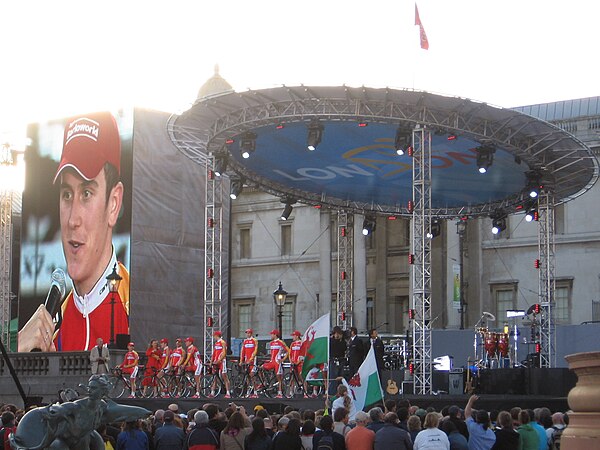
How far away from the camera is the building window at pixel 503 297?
60.1 m

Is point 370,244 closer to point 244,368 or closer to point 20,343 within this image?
point 20,343

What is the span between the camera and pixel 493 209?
39188mm

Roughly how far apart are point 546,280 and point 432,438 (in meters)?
23.1

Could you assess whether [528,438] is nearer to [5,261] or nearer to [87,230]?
[5,261]

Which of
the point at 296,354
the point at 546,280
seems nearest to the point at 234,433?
the point at 296,354

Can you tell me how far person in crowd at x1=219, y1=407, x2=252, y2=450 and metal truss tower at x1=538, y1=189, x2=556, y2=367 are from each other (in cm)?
2205

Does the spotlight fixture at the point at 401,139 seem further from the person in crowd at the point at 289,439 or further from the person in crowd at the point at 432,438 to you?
the person in crowd at the point at 432,438

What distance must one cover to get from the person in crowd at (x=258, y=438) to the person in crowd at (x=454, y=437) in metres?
2.11

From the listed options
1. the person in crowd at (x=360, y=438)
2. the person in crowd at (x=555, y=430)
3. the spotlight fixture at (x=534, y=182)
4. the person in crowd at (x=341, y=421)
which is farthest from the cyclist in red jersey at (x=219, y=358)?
the person in crowd at (x=360, y=438)

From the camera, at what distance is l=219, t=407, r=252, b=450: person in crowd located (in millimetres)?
13328

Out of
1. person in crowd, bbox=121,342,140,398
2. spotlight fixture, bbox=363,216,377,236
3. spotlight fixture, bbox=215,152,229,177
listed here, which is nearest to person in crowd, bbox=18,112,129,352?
spotlight fixture, bbox=363,216,377,236

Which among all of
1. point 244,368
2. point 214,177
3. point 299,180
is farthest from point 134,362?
point 299,180

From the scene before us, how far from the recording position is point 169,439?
1387 cm

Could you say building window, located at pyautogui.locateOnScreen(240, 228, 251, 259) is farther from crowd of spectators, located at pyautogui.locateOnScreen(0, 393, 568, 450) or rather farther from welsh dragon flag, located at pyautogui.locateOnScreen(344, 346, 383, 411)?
crowd of spectators, located at pyautogui.locateOnScreen(0, 393, 568, 450)
